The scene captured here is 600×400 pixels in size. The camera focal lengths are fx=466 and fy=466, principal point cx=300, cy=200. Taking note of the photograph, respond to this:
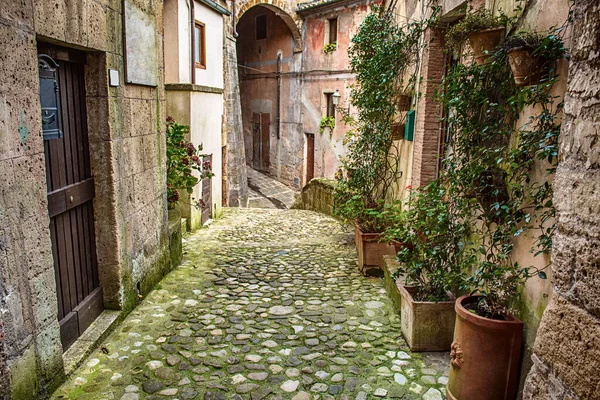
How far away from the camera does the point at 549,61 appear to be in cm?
289

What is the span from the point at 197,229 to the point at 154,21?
4.75m

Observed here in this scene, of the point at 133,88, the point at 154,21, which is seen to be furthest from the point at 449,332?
the point at 154,21

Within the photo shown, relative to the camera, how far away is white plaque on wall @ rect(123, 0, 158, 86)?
187 inches

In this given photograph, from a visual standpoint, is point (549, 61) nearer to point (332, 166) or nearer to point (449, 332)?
point (449, 332)

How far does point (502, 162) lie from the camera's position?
3432 millimetres

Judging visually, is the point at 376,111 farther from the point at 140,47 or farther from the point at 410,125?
the point at 140,47

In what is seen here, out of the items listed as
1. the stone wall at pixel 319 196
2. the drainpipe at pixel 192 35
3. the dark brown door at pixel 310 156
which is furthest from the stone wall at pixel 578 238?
the dark brown door at pixel 310 156

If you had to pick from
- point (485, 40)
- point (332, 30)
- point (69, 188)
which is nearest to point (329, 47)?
point (332, 30)

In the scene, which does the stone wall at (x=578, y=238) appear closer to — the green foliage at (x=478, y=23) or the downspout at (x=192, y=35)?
the green foliage at (x=478, y=23)

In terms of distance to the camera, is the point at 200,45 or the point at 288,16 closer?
the point at 200,45

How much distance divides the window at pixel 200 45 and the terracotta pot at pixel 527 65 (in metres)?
7.55

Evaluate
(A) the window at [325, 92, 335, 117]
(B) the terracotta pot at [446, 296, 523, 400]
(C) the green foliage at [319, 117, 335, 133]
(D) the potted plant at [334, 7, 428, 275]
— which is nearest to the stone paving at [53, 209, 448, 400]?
(B) the terracotta pot at [446, 296, 523, 400]

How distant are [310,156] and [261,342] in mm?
16921

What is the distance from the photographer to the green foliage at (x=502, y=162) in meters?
2.93
